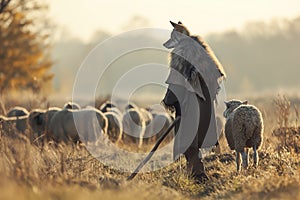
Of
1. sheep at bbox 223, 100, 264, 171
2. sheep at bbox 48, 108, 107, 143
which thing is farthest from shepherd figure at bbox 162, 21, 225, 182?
sheep at bbox 48, 108, 107, 143

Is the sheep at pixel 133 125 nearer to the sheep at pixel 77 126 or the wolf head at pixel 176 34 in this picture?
the sheep at pixel 77 126

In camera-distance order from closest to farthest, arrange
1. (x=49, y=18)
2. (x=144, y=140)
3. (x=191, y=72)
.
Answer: (x=191, y=72), (x=144, y=140), (x=49, y=18)

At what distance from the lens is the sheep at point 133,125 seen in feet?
67.8

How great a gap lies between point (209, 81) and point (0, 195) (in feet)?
15.1

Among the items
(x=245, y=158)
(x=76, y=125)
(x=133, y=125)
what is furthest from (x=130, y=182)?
(x=133, y=125)

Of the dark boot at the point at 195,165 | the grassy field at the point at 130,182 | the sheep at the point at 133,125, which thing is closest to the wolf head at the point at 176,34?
the dark boot at the point at 195,165

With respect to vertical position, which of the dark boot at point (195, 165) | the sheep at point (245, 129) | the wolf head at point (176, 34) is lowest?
the dark boot at point (195, 165)

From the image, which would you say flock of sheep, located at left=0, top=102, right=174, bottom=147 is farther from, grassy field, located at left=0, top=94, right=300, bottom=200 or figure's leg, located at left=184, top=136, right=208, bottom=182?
figure's leg, located at left=184, top=136, right=208, bottom=182

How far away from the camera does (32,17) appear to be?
32156mm

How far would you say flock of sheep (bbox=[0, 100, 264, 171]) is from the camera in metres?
9.95

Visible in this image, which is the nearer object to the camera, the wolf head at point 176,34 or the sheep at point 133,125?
the wolf head at point 176,34

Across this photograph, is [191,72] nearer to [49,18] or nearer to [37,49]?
[37,49]

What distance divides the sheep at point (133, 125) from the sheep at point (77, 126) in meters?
2.47

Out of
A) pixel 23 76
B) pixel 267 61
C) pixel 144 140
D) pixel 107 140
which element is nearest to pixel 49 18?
pixel 23 76
